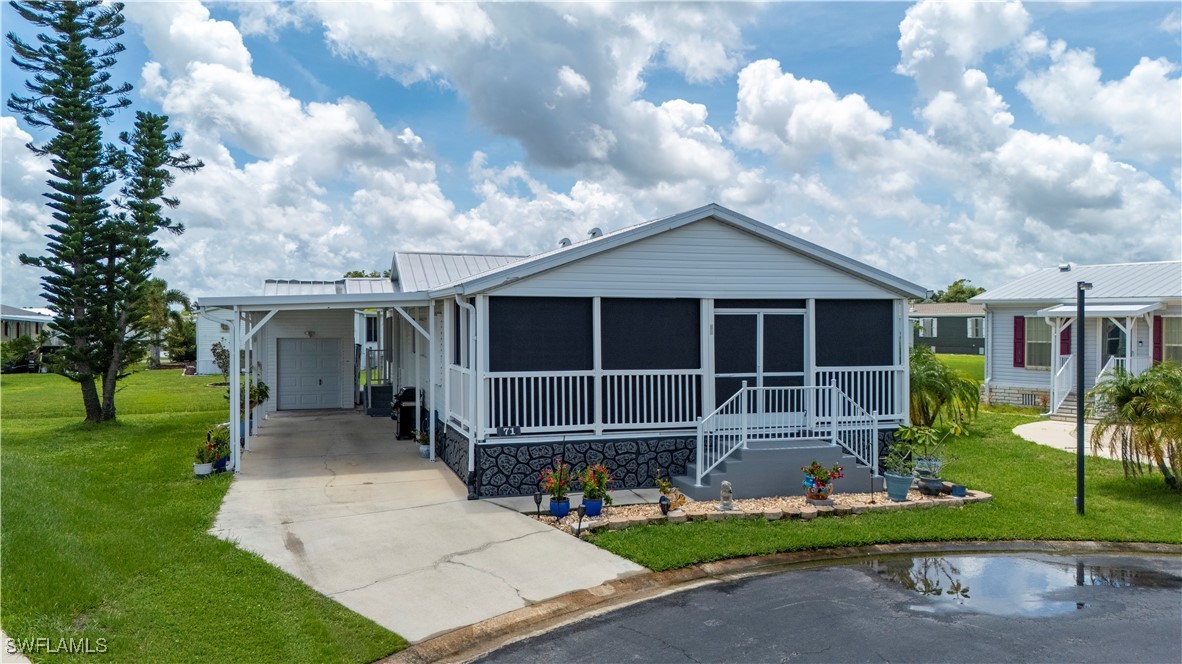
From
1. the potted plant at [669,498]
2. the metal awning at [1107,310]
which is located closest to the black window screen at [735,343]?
the potted plant at [669,498]

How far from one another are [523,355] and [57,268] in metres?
13.3

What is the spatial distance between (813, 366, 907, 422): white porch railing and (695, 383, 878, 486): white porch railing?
213mm

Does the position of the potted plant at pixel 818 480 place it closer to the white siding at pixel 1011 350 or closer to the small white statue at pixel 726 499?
the small white statue at pixel 726 499

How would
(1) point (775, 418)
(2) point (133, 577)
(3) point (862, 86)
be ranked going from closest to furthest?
(2) point (133, 577), (1) point (775, 418), (3) point (862, 86)

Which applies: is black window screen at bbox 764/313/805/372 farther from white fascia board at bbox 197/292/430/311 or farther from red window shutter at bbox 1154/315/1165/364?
red window shutter at bbox 1154/315/1165/364

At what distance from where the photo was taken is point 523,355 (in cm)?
1039

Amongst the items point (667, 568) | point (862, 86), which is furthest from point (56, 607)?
point (862, 86)

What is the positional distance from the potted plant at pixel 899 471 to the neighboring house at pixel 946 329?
32.8 metres

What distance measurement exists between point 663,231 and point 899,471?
4.43 meters

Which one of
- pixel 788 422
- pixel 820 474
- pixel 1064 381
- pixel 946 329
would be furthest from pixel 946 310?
pixel 820 474

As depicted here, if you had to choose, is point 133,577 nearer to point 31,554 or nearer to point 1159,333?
point 31,554

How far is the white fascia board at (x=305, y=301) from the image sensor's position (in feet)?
38.0

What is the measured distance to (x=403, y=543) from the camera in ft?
26.7

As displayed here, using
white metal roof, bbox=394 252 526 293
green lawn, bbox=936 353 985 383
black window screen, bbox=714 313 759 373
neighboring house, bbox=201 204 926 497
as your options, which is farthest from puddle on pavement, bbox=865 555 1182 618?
green lawn, bbox=936 353 985 383
